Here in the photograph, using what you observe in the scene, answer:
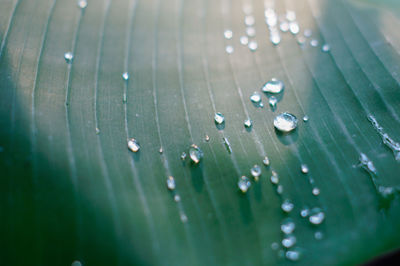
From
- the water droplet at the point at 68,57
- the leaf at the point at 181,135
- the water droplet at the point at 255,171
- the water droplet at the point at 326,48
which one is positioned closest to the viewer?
the leaf at the point at 181,135

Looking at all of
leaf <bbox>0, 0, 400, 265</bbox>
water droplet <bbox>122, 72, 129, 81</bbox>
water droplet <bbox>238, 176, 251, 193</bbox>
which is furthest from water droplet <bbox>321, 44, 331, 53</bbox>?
water droplet <bbox>122, 72, 129, 81</bbox>

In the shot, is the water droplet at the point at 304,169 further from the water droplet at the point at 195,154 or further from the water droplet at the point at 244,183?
the water droplet at the point at 195,154

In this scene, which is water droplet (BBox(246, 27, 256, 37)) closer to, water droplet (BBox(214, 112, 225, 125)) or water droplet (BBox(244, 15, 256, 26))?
water droplet (BBox(244, 15, 256, 26))

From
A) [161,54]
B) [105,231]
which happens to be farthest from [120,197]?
[161,54]

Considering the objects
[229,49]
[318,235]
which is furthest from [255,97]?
[318,235]

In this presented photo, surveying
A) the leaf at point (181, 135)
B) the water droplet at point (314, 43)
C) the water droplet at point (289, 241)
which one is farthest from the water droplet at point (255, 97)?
the water droplet at point (289, 241)

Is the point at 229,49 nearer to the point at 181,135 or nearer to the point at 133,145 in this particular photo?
the point at 181,135
